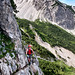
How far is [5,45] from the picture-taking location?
15.4 m

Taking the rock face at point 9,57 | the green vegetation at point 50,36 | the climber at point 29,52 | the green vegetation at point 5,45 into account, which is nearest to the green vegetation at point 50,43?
the green vegetation at point 50,36

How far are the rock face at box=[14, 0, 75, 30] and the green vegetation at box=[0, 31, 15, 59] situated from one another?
436ft

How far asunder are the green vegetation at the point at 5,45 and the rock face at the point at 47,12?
133 meters

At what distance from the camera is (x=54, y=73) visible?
29.8 metres

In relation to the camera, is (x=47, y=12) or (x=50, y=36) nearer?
(x=50, y=36)

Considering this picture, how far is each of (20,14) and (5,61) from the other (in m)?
146

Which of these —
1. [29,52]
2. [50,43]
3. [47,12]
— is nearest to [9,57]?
[29,52]

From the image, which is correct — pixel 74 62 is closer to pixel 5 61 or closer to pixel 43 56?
pixel 43 56

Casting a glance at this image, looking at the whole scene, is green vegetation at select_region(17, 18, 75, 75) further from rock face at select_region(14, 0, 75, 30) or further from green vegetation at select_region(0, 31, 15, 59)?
rock face at select_region(14, 0, 75, 30)

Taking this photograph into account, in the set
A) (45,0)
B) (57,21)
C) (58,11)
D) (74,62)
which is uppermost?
(45,0)

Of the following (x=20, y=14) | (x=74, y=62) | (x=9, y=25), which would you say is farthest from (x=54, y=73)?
(x=20, y=14)

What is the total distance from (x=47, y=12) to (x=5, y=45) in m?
155

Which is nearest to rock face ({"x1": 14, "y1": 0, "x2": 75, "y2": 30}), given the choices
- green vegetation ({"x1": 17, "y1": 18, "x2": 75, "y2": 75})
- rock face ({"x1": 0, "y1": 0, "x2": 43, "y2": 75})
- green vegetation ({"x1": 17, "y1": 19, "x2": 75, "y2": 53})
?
green vegetation ({"x1": 17, "y1": 19, "x2": 75, "y2": 53})

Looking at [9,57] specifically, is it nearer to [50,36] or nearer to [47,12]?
[50,36]
